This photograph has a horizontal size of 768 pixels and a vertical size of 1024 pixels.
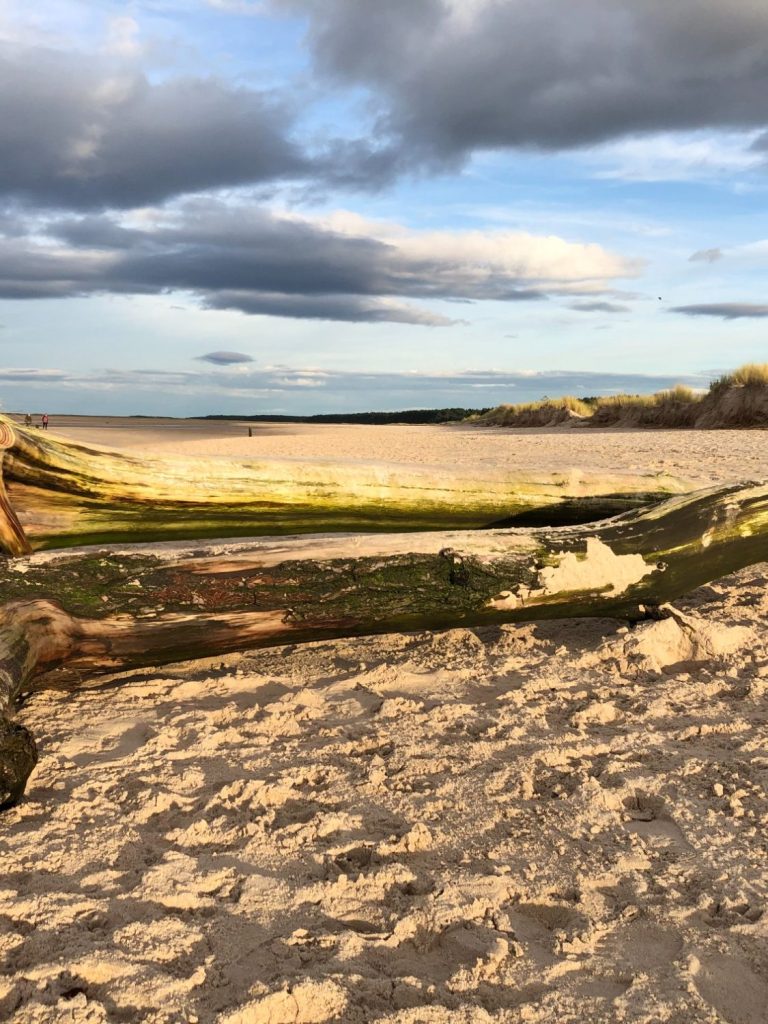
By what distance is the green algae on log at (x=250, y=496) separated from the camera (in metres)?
3.37

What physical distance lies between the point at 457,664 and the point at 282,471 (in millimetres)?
1358

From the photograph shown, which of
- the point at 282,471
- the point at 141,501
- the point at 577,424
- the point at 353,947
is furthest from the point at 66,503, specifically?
the point at 577,424

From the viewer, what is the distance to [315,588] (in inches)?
138

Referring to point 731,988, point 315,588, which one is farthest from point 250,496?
point 731,988

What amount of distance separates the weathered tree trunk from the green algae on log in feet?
1.01

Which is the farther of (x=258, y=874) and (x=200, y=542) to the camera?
(x=200, y=542)

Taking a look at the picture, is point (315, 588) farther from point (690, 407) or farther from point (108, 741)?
point (690, 407)

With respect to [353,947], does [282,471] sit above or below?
above

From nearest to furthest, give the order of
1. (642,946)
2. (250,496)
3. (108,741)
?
(642,946) → (108,741) → (250,496)

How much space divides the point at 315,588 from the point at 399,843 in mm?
1389

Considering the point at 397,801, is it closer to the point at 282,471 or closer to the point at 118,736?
the point at 118,736

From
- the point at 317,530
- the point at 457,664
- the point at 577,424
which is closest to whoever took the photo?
the point at 457,664

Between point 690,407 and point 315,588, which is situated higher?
point 690,407

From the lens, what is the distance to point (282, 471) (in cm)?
398
